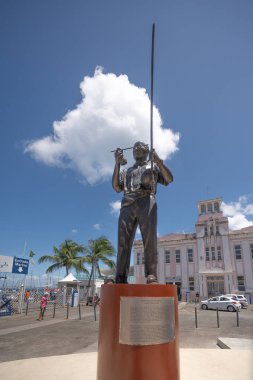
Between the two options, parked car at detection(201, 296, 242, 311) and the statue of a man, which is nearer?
the statue of a man

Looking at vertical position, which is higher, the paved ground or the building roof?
the building roof

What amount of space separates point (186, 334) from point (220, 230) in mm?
26861

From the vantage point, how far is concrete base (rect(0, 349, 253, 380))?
3969 mm

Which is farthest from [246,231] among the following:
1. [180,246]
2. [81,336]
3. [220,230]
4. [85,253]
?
[81,336]

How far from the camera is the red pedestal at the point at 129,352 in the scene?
9.39ft

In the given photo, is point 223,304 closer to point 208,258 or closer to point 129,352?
point 208,258

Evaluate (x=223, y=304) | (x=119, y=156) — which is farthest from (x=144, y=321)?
(x=223, y=304)

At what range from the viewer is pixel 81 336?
9.32 m

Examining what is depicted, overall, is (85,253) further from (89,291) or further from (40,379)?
(40,379)

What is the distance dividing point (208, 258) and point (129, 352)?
3425 centimetres

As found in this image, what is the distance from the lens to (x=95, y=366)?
4.50 m

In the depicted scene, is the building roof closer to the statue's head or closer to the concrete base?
the concrete base

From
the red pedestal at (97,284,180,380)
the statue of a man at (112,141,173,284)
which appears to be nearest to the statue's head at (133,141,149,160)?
the statue of a man at (112,141,173,284)

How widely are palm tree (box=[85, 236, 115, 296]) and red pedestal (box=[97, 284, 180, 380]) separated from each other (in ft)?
87.4
